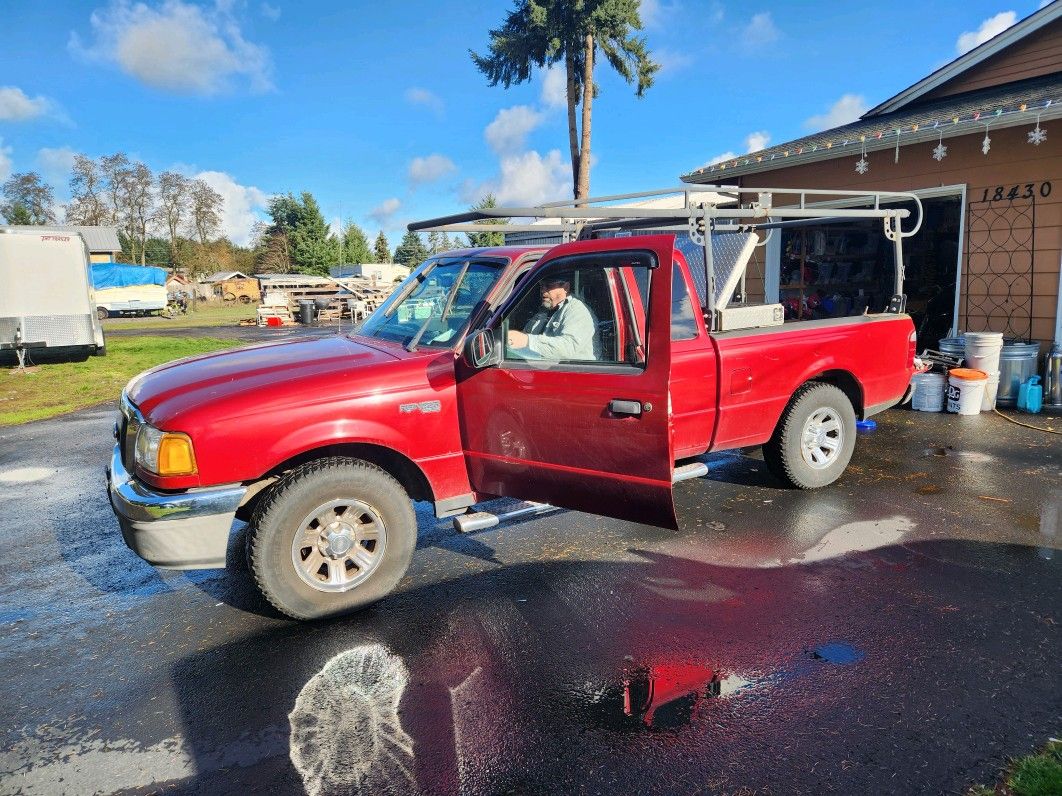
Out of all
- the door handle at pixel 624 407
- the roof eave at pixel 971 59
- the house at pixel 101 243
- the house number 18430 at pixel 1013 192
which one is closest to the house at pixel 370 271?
the house at pixel 101 243

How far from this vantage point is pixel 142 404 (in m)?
3.71

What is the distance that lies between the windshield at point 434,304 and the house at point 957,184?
641 centimetres

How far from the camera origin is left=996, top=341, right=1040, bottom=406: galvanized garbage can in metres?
8.46

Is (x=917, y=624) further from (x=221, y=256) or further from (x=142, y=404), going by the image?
(x=221, y=256)

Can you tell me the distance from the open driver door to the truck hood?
689 millimetres

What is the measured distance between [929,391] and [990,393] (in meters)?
0.67

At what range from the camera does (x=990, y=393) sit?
27.6 feet

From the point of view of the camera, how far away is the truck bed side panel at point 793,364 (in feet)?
16.1

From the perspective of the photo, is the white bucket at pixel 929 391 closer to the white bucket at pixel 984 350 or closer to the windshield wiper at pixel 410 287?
the white bucket at pixel 984 350

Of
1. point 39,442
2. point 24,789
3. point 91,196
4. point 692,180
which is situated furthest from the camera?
point 91,196

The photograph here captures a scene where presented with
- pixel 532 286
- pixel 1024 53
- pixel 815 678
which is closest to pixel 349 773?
pixel 815 678

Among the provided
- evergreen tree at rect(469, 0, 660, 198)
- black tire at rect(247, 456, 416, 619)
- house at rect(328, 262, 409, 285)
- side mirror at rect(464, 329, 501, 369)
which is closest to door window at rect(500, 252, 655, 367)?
side mirror at rect(464, 329, 501, 369)

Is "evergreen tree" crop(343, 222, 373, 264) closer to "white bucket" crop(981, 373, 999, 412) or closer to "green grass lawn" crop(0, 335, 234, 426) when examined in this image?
"green grass lawn" crop(0, 335, 234, 426)

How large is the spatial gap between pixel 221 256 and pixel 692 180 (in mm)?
71773
